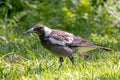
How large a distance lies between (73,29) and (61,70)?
467cm

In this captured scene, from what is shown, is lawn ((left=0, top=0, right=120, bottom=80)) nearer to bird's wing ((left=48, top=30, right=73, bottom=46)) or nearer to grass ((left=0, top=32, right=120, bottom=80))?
grass ((left=0, top=32, right=120, bottom=80))

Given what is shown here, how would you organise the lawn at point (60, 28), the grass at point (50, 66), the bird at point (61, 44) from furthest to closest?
the bird at point (61, 44), the lawn at point (60, 28), the grass at point (50, 66)

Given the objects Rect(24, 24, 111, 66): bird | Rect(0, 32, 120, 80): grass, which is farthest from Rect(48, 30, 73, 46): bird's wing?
Rect(0, 32, 120, 80): grass

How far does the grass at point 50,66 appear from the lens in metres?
7.71

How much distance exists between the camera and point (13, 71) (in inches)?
319

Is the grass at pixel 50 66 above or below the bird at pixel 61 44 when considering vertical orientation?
below

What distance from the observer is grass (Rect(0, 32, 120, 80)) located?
25.3 ft

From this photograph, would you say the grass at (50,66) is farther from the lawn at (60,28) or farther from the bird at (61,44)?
the bird at (61,44)

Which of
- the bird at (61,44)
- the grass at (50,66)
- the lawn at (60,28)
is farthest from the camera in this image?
the bird at (61,44)

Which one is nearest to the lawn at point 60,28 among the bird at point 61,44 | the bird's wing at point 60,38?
the bird at point 61,44

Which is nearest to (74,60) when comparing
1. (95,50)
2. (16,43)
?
(95,50)

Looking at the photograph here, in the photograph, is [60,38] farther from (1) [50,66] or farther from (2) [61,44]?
(1) [50,66]

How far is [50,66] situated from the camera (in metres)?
8.40

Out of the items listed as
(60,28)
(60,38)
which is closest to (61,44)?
(60,38)
